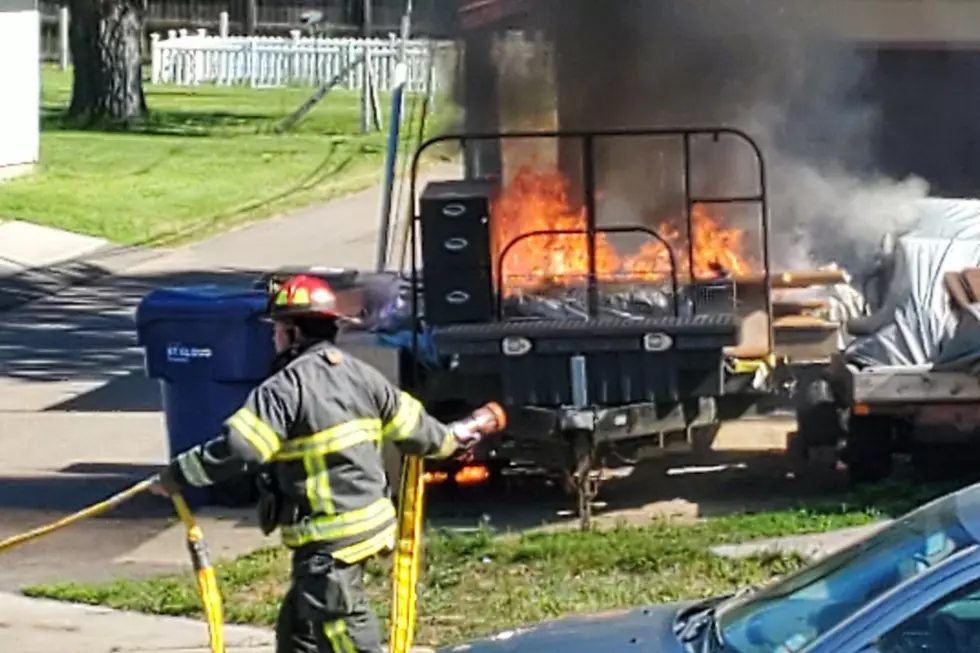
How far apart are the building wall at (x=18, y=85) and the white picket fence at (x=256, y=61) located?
9.81m

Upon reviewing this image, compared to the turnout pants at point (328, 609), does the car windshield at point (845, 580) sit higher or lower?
higher

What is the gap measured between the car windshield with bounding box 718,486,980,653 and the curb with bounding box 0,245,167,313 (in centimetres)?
1467

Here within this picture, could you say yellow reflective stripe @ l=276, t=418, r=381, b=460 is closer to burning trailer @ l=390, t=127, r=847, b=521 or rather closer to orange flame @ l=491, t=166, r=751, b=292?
burning trailer @ l=390, t=127, r=847, b=521

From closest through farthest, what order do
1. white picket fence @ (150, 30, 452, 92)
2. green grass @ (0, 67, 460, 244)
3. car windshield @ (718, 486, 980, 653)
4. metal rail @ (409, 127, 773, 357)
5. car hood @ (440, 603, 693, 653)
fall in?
car windshield @ (718, 486, 980, 653)
car hood @ (440, 603, 693, 653)
metal rail @ (409, 127, 773, 357)
green grass @ (0, 67, 460, 244)
white picket fence @ (150, 30, 452, 92)

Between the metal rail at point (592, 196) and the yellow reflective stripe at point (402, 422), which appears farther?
the metal rail at point (592, 196)

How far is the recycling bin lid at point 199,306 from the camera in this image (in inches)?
413

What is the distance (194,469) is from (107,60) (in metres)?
26.0

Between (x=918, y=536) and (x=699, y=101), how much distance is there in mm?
7087

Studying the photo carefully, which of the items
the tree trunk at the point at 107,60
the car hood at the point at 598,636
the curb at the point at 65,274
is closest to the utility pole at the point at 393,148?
the car hood at the point at 598,636

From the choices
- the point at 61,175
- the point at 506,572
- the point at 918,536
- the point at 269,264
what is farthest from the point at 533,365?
the point at 61,175

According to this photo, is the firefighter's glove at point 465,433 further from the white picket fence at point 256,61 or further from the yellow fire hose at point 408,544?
the white picket fence at point 256,61

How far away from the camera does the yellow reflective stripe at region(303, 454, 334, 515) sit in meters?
6.01

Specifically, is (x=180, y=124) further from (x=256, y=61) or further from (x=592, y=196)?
(x=592, y=196)

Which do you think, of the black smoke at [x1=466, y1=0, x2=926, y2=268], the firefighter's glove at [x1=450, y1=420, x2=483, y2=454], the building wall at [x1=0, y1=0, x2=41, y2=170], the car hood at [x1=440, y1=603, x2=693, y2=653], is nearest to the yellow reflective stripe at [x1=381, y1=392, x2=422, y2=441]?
the firefighter's glove at [x1=450, y1=420, x2=483, y2=454]
